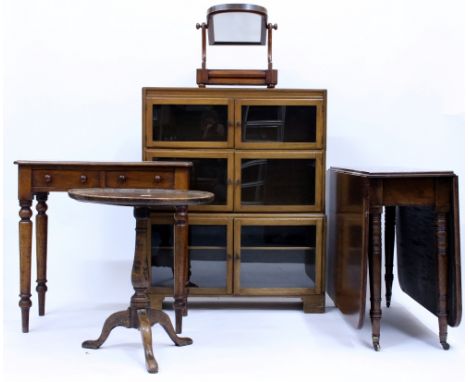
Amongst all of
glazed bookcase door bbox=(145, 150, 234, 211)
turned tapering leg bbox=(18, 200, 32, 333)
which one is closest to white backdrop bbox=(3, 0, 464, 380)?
glazed bookcase door bbox=(145, 150, 234, 211)

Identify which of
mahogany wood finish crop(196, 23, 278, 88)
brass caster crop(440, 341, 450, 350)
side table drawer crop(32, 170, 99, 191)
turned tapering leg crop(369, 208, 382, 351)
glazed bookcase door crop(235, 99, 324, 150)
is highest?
mahogany wood finish crop(196, 23, 278, 88)

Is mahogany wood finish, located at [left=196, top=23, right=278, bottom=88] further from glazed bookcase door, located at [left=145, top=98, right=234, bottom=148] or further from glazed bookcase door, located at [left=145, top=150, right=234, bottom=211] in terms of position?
glazed bookcase door, located at [left=145, top=150, right=234, bottom=211]

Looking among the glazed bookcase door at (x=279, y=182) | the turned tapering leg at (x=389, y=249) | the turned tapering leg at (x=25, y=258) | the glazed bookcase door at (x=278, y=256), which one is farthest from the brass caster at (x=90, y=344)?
the turned tapering leg at (x=389, y=249)

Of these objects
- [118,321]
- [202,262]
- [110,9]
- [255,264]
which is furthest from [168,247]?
[110,9]

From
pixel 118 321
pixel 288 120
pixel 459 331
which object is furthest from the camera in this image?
pixel 288 120

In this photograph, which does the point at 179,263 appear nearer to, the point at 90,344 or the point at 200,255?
the point at 200,255

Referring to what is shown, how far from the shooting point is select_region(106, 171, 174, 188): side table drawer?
3430 mm

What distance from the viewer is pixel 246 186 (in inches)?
152

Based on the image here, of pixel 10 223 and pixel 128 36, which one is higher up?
pixel 128 36

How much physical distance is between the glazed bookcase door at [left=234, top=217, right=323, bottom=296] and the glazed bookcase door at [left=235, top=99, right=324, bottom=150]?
0.42 meters

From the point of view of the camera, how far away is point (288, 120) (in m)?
3.84

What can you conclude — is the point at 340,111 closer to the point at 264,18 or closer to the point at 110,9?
the point at 264,18

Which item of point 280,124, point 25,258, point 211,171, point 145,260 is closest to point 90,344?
point 145,260

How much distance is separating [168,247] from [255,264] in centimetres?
51
